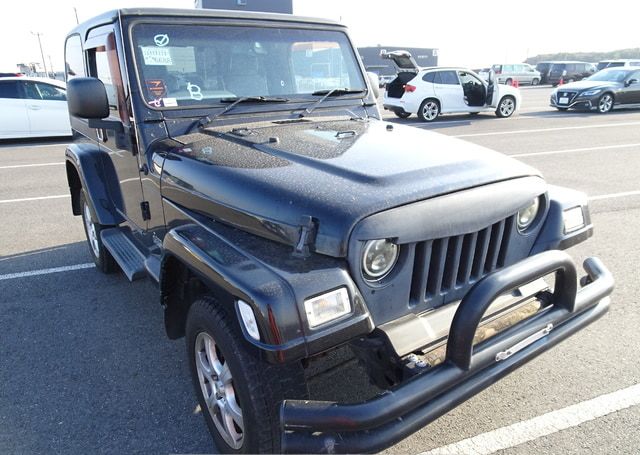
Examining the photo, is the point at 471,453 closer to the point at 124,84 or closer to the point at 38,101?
the point at 124,84

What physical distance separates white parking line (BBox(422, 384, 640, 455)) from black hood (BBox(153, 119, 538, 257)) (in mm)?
1307

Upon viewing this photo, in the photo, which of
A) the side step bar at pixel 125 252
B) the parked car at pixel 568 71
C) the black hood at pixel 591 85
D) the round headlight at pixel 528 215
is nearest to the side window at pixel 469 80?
the black hood at pixel 591 85

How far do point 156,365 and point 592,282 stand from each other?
262 cm

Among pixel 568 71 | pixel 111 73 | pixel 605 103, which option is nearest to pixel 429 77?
pixel 605 103

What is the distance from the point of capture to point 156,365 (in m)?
3.09

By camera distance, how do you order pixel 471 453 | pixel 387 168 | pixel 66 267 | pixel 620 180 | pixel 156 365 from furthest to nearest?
pixel 620 180 < pixel 66 267 < pixel 156 365 < pixel 471 453 < pixel 387 168

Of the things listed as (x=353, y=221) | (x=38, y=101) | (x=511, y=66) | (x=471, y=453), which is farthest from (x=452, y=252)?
(x=511, y=66)

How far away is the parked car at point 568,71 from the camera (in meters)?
34.2

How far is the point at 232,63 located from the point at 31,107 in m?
11.2

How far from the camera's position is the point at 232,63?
10.1 ft

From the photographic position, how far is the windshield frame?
9.32 feet

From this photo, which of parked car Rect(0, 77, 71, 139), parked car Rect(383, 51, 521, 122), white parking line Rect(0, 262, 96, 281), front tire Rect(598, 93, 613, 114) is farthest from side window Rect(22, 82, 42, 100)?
front tire Rect(598, 93, 613, 114)

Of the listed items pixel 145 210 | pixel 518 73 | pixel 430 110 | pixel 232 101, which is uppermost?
pixel 232 101

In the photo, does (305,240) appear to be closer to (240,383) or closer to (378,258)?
(378,258)
